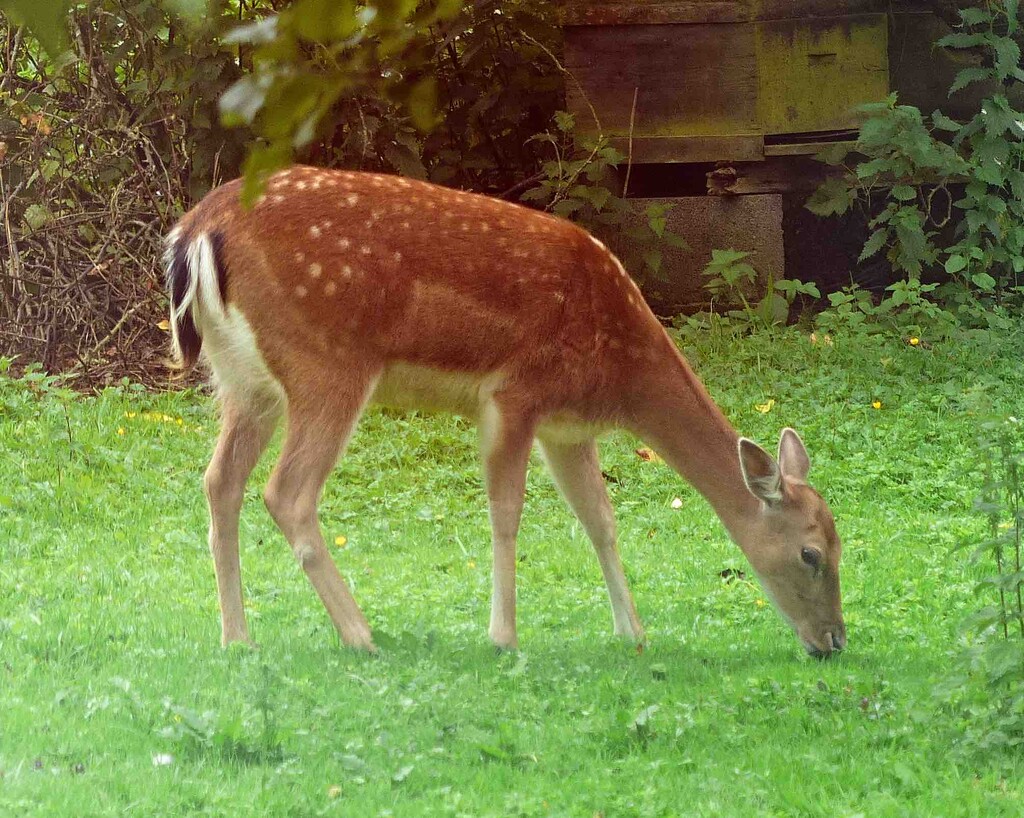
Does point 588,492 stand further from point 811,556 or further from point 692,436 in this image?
point 811,556

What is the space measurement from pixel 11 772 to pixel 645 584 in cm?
343

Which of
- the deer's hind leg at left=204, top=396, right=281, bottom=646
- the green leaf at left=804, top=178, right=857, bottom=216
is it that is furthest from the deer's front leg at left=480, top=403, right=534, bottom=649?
the green leaf at left=804, top=178, right=857, bottom=216

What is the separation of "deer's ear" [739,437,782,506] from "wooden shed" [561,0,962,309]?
5.67 m

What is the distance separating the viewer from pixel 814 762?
Answer: 4.17 metres

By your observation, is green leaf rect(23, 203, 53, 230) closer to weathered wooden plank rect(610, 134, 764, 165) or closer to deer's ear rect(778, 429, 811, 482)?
weathered wooden plank rect(610, 134, 764, 165)

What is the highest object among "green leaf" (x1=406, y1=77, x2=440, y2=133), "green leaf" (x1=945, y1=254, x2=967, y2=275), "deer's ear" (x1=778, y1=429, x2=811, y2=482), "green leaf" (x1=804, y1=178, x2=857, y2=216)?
"green leaf" (x1=406, y1=77, x2=440, y2=133)

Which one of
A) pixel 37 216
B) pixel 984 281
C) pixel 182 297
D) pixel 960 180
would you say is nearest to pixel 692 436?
pixel 182 297

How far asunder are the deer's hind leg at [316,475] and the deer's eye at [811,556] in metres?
1.72

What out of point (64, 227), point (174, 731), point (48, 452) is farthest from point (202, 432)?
point (174, 731)

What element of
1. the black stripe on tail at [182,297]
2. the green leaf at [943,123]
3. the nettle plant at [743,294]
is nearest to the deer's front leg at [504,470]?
the black stripe on tail at [182,297]

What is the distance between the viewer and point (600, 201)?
10.7 metres

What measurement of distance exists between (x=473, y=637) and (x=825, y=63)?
23.2ft

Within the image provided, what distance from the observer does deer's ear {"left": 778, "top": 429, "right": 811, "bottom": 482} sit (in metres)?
6.18

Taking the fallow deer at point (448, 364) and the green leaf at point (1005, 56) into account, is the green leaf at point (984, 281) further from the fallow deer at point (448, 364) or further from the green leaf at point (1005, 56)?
the fallow deer at point (448, 364)
